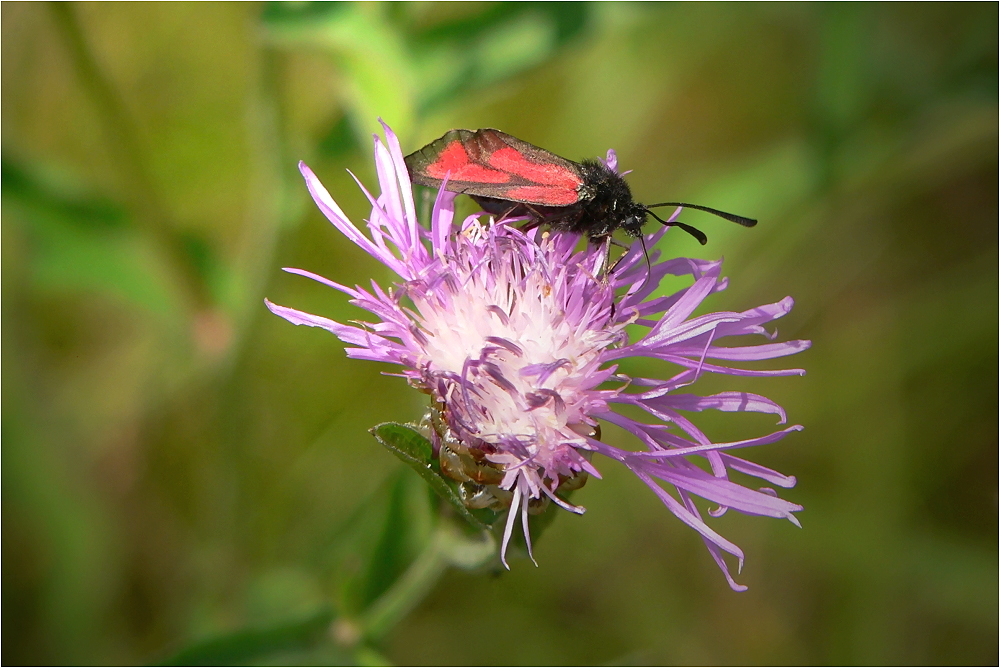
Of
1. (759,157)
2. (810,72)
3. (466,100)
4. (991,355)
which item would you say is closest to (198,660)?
(466,100)

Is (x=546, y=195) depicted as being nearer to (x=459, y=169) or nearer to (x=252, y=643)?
(x=459, y=169)

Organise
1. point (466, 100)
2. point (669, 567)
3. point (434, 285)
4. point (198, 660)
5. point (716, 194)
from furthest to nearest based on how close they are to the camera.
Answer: point (669, 567) → point (716, 194) → point (466, 100) → point (198, 660) → point (434, 285)

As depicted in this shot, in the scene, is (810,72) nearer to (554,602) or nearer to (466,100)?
(466,100)

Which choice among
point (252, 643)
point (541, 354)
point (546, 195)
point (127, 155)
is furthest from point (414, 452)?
point (127, 155)

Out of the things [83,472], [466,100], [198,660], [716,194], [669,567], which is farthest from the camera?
[669,567]

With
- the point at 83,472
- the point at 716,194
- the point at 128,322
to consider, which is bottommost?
the point at 83,472

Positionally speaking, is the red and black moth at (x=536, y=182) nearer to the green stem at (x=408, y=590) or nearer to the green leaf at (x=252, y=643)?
the green stem at (x=408, y=590)

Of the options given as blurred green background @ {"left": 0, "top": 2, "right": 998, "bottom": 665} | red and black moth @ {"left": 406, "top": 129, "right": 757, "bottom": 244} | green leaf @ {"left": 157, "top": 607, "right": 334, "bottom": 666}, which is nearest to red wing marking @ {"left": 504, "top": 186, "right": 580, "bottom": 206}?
red and black moth @ {"left": 406, "top": 129, "right": 757, "bottom": 244}

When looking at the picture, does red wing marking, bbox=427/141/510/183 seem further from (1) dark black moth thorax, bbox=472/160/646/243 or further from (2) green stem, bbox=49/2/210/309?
Result: (2) green stem, bbox=49/2/210/309
